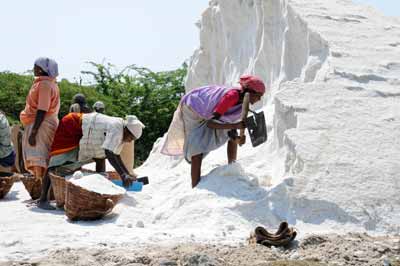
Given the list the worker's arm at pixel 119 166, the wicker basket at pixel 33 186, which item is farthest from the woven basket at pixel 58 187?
the wicker basket at pixel 33 186

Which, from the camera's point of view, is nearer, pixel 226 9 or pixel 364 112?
pixel 364 112

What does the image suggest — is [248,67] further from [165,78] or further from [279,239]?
[165,78]

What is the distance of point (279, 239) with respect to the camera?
4645mm

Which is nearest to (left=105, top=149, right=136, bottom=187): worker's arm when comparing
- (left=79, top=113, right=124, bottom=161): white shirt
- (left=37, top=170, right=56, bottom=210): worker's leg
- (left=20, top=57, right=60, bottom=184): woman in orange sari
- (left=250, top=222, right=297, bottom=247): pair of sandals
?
(left=79, top=113, right=124, bottom=161): white shirt

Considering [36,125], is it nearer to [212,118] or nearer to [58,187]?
[58,187]

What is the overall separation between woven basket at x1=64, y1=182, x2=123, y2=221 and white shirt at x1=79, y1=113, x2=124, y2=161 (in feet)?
2.13

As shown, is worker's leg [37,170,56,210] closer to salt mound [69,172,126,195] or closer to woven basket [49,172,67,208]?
woven basket [49,172,67,208]

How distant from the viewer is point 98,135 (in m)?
6.26

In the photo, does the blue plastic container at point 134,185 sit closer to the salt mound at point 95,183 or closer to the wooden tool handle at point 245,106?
Answer: the salt mound at point 95,183

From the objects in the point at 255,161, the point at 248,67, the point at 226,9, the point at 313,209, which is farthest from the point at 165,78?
the point at 313,209

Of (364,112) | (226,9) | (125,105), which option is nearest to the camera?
(364,112)

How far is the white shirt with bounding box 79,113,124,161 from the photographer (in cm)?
616

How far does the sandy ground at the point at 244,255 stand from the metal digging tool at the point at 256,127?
1502mm

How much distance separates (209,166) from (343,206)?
204cm
